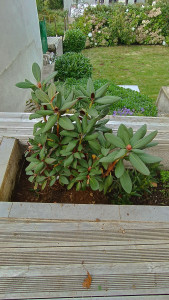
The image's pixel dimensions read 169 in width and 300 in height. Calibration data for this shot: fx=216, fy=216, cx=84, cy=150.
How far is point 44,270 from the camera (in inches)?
43.3

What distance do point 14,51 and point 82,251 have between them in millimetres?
3192

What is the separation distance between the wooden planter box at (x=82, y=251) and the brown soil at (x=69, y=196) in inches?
7.9

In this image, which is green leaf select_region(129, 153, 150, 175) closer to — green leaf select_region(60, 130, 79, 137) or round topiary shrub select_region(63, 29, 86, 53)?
green leaf select_region(60, 130, 79, 137)

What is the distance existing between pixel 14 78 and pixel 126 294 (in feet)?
10.1

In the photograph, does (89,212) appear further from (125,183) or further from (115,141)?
(115,141)

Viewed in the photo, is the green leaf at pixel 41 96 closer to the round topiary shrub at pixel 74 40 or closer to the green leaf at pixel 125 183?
the green leaf at pixel 125 183

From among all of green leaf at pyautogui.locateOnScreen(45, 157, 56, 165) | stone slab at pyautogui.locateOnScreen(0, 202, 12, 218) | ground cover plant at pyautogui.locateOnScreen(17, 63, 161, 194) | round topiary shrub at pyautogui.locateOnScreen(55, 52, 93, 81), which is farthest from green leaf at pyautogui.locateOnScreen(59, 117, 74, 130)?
round topiary shrub at pyautogui.locateOnScreen(55, 52, 93, 81)

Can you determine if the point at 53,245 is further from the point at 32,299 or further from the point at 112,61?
the point at 112,61

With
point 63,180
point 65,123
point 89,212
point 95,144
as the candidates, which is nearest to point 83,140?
point 95,144

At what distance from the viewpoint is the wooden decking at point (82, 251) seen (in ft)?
3.46

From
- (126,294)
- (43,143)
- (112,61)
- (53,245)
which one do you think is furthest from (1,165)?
(112,61)

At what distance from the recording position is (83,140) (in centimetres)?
126

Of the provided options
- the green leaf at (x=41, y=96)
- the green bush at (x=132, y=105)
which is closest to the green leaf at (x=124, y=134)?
the green leaf at (x=41, y=96)

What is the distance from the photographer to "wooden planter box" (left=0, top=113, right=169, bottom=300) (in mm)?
1056
